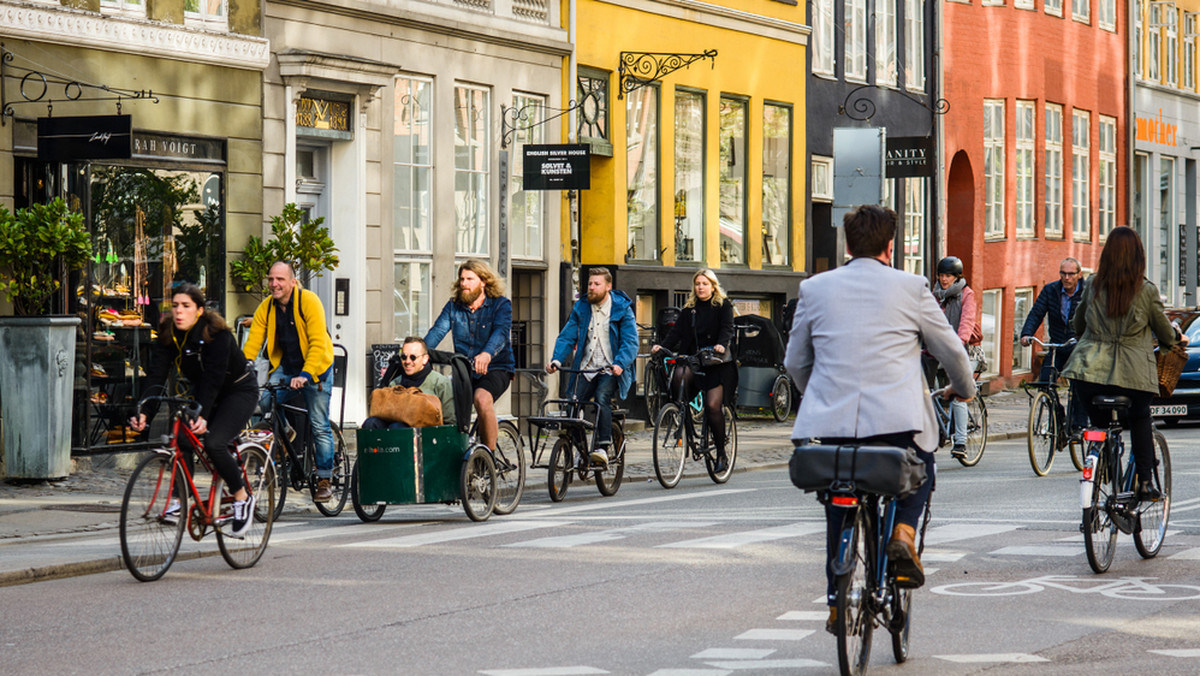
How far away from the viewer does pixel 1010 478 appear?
17031 mm

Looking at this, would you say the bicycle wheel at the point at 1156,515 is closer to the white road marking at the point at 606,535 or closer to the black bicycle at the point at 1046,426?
the white road marking at the point at 606,535

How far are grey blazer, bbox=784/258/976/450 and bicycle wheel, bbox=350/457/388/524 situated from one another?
650cm

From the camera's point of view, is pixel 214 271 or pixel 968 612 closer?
A: pixel 968 612

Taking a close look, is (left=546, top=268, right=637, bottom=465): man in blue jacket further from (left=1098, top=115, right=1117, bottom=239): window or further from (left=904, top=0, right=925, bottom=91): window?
(left=1098, top=115, right=1117, bottom=239): window

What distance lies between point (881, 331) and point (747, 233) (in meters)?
22.3

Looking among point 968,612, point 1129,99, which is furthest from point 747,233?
point 968,612

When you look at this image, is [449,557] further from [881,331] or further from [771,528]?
[881,331]

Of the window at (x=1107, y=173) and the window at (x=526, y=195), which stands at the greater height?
the window at (x=1107, y=173)

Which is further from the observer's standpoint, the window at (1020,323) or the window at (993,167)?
the window at (1020,323)

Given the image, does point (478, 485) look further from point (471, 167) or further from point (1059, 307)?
point (471, 167)

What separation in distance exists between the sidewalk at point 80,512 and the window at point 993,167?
16.0 m

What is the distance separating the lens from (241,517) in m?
10.9

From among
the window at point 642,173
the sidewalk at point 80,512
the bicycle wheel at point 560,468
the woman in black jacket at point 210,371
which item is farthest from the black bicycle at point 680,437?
the window at point 642,173

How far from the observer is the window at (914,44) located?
35156mm
